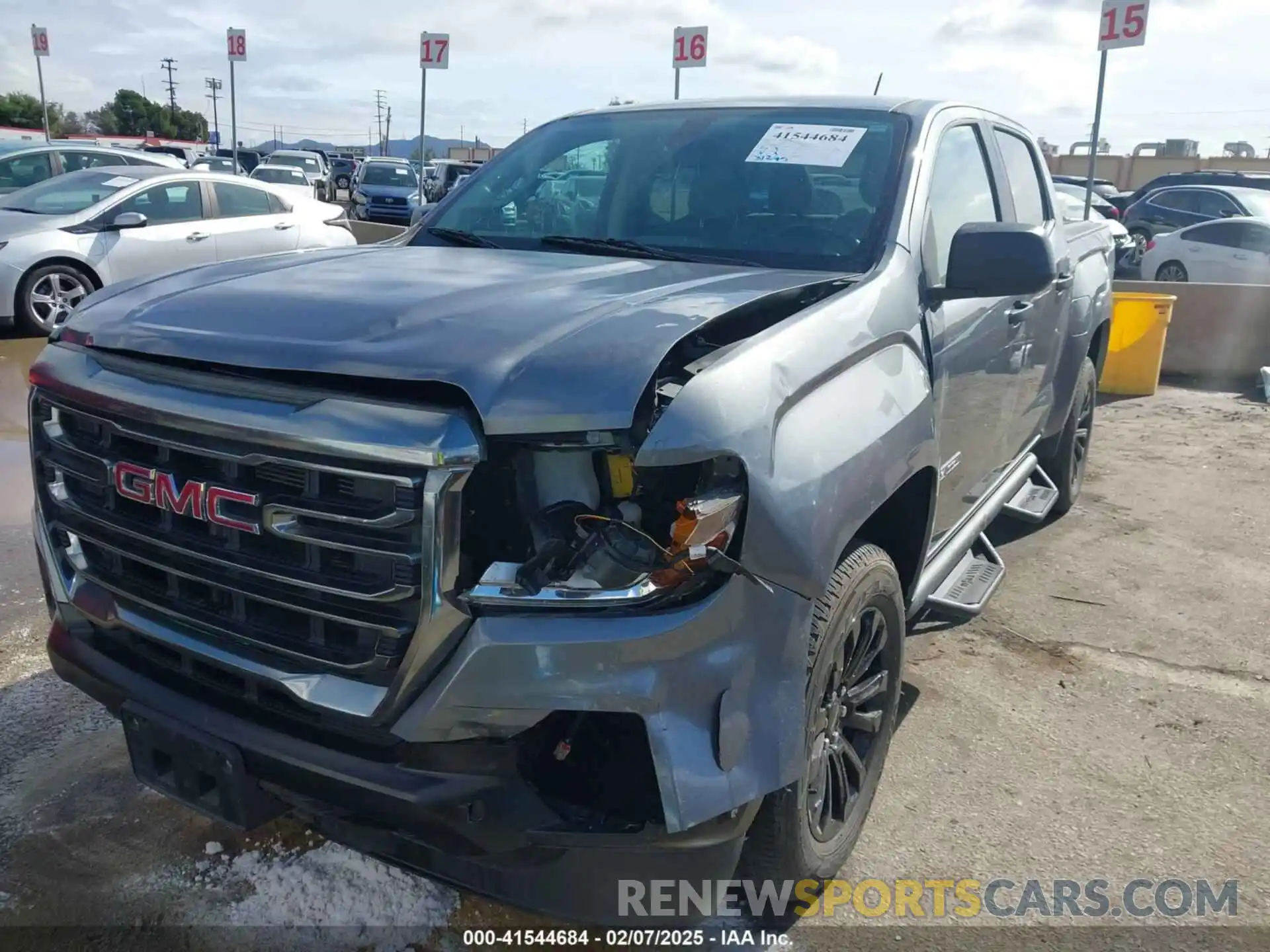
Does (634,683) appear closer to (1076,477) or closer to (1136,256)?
(1076,477)

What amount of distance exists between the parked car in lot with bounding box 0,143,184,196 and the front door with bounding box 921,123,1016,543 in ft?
38.1

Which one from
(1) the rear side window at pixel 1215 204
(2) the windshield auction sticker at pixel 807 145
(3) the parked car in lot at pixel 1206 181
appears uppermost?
(3) the parked car in lot at pixel 1206 181

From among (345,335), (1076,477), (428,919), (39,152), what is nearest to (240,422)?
(345,335)

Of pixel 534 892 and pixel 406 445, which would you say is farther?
pixel 534 892

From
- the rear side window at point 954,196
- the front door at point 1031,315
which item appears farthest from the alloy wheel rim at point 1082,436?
the rear side window at point 954,196

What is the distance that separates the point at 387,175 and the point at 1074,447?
865 inches

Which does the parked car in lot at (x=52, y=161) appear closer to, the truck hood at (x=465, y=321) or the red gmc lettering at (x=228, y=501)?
the truck hood at (x=465, y=321)

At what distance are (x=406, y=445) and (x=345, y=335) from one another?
362mm

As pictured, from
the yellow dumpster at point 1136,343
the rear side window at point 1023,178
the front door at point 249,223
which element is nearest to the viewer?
the rear side window at point 1023,178

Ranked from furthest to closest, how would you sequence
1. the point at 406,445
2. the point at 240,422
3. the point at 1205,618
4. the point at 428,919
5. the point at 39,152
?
the point at 39,152
the point at 1205,618
the point at 428,919
the point at 240,422
the point at 406,445

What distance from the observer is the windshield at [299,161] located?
1118 inches

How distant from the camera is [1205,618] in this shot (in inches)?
173

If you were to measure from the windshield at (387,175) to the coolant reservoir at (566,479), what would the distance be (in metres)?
23.8

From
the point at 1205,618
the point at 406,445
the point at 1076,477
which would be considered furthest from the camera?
the point at 1076,477
